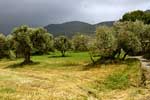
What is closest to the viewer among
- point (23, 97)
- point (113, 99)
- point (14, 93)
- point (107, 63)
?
point (23, 97)

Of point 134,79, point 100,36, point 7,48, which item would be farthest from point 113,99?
point 7,48

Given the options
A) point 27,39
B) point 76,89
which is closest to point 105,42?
point 27,39

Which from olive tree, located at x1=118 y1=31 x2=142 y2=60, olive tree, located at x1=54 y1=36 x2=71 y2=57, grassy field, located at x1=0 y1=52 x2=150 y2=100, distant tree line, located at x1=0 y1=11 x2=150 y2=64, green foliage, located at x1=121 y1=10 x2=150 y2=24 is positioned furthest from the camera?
green foliage, located at x1=121 y1=10 x2=150 y2=24

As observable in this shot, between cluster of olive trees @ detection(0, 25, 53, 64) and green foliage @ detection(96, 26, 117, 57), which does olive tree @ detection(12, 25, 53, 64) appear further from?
green foliage @ detection(96, 26, 117, 57)

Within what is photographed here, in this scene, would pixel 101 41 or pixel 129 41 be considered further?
pixel 101 41

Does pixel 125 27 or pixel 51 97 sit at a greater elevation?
pixel 125 27

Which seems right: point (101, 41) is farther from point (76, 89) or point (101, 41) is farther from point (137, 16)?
point (137, 16)

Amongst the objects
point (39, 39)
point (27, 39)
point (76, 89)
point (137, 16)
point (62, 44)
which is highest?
point (137, 16)

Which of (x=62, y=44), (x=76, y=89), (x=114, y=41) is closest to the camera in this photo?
(x=76, y=89)

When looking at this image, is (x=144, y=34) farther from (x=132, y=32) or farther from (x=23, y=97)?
(x=23, y=97)

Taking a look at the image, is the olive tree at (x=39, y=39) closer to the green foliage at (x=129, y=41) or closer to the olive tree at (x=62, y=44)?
the green foliage at (x=129, y=41)

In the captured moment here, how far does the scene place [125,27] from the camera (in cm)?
9956

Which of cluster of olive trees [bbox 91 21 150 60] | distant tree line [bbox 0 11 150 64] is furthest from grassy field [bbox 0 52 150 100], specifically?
distant tree line [bbox 0 11 150 64]

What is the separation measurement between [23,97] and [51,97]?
9.99 ft
